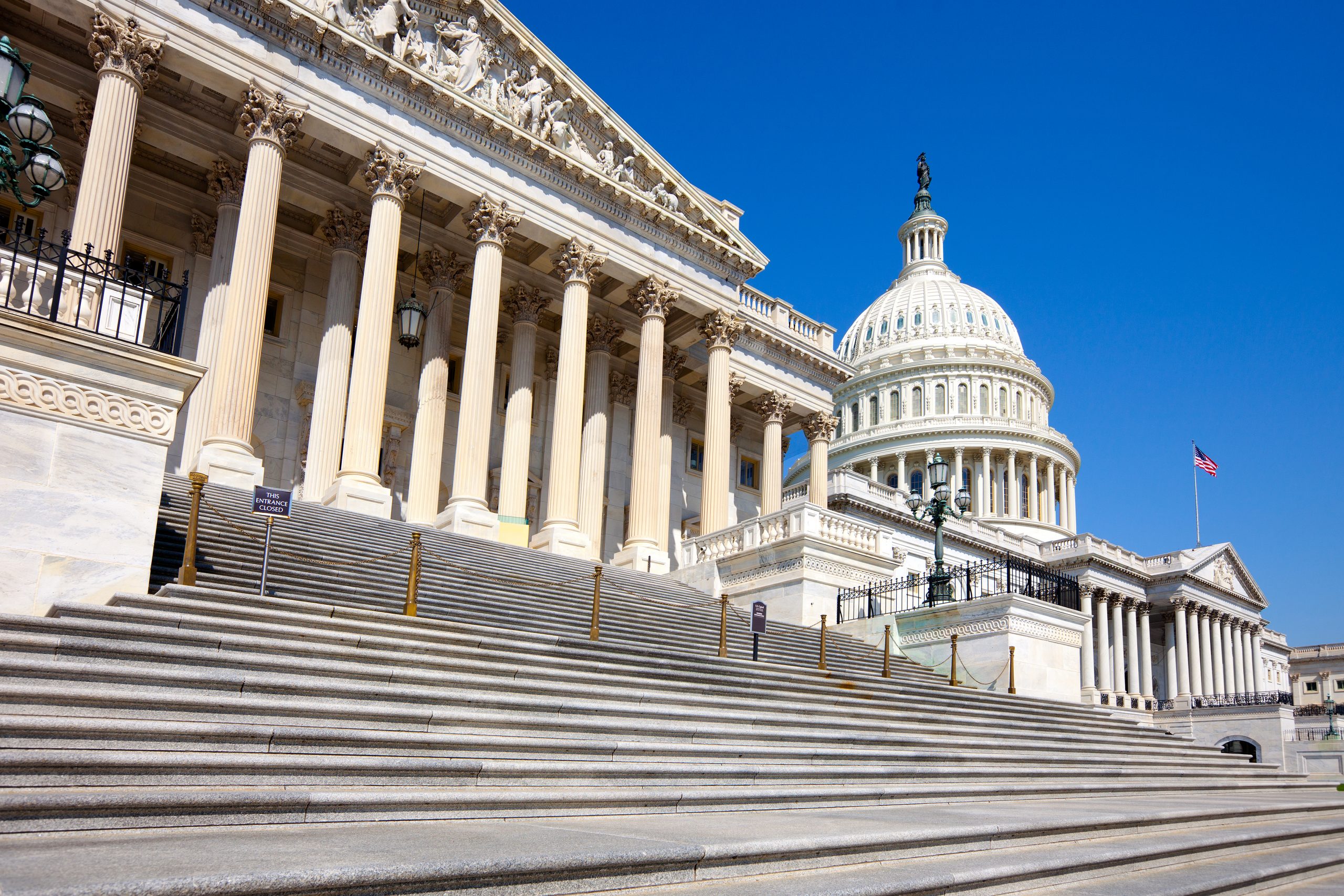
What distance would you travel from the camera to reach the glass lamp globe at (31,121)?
11.4 m

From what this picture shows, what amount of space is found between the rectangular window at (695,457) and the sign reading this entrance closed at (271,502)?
2826 cm

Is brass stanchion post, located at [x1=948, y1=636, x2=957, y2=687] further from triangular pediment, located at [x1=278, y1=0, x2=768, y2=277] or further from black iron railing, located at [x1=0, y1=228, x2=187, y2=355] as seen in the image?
triangular pediment, located at [x1=278, y1=0, x2=768, y2=277]

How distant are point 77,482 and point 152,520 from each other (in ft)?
2.82

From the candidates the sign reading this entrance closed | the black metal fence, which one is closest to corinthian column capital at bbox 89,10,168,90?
the sign reading this entrance closed

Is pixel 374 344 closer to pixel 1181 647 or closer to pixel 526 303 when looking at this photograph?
pixel 526 303

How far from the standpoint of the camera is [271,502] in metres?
12.6

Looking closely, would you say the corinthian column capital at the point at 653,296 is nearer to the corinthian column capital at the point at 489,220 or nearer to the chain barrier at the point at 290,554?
the corinthian column capital at the point at 489,220

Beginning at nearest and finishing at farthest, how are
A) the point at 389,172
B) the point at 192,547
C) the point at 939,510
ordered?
the point at 192,547 < the point at 389,172 < the point at 939,510

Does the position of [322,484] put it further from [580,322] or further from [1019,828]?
[1019,828]

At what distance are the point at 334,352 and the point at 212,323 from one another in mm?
3204

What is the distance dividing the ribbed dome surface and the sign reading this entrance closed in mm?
101230

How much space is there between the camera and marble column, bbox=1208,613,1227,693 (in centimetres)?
7962

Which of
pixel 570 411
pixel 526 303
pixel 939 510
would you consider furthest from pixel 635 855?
pixel 526 303

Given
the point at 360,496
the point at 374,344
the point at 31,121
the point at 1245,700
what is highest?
the point at 374,344
